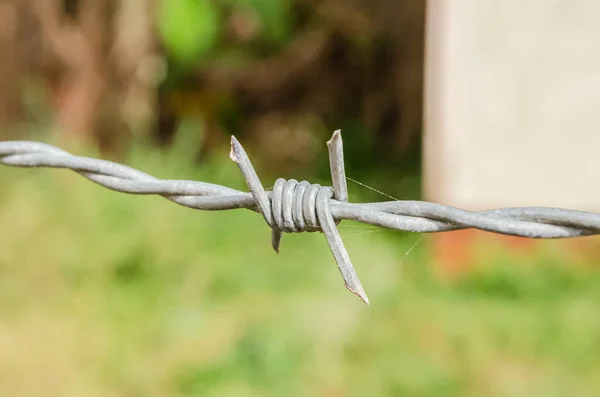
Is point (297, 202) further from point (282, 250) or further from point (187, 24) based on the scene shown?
point (187, 24)

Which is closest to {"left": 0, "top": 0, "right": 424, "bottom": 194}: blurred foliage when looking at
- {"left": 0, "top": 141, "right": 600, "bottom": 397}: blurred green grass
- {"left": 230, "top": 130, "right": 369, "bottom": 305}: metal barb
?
{"left": 0, "top": 141, "right": 600, "bottom": 397}: blurred green grass

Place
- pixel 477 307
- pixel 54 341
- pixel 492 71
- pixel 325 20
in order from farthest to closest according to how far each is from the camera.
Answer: pixel 325 20 < pixel 492 71 < pixel 477 307 < pixel 54 341

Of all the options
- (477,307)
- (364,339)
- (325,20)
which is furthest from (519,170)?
(325,20)

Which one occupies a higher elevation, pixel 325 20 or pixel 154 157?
pixel 325 20

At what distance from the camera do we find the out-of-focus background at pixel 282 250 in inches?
53.1

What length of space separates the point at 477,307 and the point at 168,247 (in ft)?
2.91

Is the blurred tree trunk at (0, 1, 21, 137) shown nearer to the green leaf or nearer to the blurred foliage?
the blurred foliage

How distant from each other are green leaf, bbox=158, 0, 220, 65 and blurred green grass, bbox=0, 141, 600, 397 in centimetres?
63

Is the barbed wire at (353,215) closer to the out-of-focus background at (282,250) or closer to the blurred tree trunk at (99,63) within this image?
the out-of-focus background at (282,250)

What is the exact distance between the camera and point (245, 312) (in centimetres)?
155

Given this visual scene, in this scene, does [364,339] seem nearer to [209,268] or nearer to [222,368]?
[222,368]

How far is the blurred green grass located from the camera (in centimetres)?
131

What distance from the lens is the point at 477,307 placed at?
1588mm

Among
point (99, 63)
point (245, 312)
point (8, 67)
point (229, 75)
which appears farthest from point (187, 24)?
point (245, 312)
